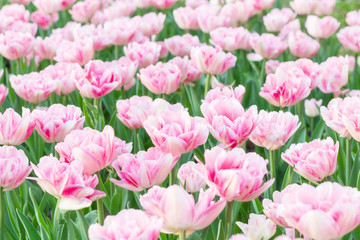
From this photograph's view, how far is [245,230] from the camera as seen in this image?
139cm

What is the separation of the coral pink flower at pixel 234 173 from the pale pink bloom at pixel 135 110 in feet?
1.91

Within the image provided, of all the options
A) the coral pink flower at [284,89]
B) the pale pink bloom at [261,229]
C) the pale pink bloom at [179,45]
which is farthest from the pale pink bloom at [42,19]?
the pale pink bloom at [261,229]

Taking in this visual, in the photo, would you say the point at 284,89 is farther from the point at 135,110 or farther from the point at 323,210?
the point at 323,210

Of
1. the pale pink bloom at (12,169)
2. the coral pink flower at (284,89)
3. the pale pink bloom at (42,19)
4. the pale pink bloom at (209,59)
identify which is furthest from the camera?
the pale pink bloom at (42,19)

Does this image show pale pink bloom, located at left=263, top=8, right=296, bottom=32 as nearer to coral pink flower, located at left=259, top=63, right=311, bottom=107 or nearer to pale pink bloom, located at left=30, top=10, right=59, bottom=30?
pale pink bloom, located at left=30, top=10, right=59, bottom=30

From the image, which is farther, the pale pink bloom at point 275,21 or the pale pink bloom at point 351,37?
the pale pink bloom at point 275,21

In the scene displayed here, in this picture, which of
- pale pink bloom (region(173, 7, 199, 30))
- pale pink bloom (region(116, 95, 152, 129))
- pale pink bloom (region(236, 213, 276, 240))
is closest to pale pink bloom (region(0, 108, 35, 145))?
pale pink bloom (region(116, 95, 152, 129))

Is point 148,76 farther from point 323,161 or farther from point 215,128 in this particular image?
point 323,161

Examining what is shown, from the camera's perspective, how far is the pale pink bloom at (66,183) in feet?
4.18

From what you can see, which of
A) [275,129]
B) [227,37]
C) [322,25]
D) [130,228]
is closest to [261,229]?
[275,129]

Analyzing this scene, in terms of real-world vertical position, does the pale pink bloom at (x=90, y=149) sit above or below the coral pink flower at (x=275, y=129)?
above

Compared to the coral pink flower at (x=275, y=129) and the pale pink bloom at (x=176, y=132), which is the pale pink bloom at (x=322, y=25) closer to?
the coral pink flower at (x=275, y=129)

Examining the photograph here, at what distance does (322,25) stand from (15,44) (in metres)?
1.59

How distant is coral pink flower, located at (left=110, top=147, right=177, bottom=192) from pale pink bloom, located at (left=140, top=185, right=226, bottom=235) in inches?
8.7
